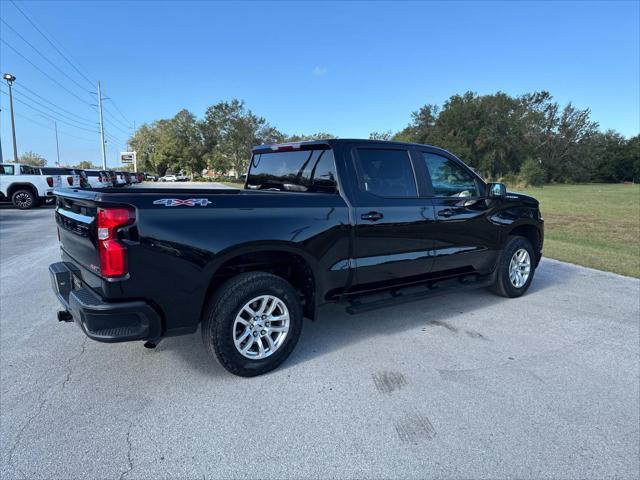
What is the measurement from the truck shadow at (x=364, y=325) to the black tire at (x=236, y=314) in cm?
23

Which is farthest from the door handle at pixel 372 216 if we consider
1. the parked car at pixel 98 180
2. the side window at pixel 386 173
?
the parked car at pixel 98 180

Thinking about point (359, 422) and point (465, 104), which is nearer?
point (359, 422)

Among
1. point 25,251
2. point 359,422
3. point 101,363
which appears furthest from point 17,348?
point 25,251

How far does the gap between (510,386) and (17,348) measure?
4381 mm

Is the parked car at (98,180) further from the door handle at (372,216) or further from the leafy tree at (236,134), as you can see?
the leafy tree at (236,134)

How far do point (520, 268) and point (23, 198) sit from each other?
18641 millimetres

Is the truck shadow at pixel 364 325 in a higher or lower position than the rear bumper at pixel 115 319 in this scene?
lower

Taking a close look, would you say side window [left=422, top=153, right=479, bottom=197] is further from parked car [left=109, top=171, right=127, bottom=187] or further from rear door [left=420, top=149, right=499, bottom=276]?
parked car [left=109, top=171, right=127, bottom=187]

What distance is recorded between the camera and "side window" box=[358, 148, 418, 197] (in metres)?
3.92

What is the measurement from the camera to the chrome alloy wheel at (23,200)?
16.3 meters

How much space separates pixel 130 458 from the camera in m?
2.35

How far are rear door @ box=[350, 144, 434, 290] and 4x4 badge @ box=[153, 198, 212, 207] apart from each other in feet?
4.67

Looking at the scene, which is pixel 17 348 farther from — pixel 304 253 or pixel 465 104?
pixel 465 104

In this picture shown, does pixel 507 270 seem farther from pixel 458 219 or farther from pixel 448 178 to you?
pixel 448 178
